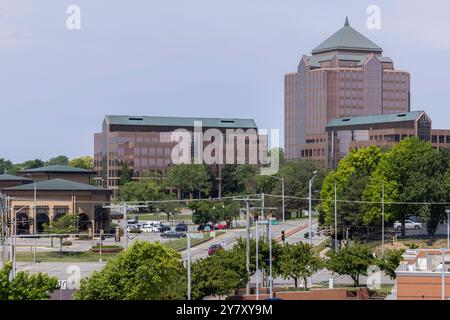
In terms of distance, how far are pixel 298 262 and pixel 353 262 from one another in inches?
136

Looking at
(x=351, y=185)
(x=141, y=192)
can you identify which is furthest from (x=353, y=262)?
(x=141, y=192)

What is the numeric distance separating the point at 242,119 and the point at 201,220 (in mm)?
66807

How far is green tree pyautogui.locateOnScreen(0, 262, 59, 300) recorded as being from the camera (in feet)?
117

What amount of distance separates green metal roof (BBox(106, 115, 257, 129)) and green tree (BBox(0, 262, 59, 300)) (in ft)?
454

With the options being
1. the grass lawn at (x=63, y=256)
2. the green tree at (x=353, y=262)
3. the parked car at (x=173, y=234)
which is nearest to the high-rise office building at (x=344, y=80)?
the parked car at (x=173, y=234)

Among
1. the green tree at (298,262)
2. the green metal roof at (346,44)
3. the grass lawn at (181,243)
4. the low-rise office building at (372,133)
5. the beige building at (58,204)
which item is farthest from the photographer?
the green metal roof at (346,44)

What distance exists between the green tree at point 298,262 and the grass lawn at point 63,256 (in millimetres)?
23002

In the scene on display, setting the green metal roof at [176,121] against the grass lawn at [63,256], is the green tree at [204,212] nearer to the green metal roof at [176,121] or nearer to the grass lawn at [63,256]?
the grass lawn at [63,256]

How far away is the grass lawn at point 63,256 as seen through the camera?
83.1 metres

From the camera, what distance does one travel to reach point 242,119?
591 ft

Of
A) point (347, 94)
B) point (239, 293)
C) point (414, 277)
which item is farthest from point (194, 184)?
point (414, 277)

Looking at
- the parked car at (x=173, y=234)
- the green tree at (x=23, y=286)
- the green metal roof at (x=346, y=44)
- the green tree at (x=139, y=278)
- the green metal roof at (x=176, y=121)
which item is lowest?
the parked car at (x=173, y=234)

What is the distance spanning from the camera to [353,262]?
205 ft
